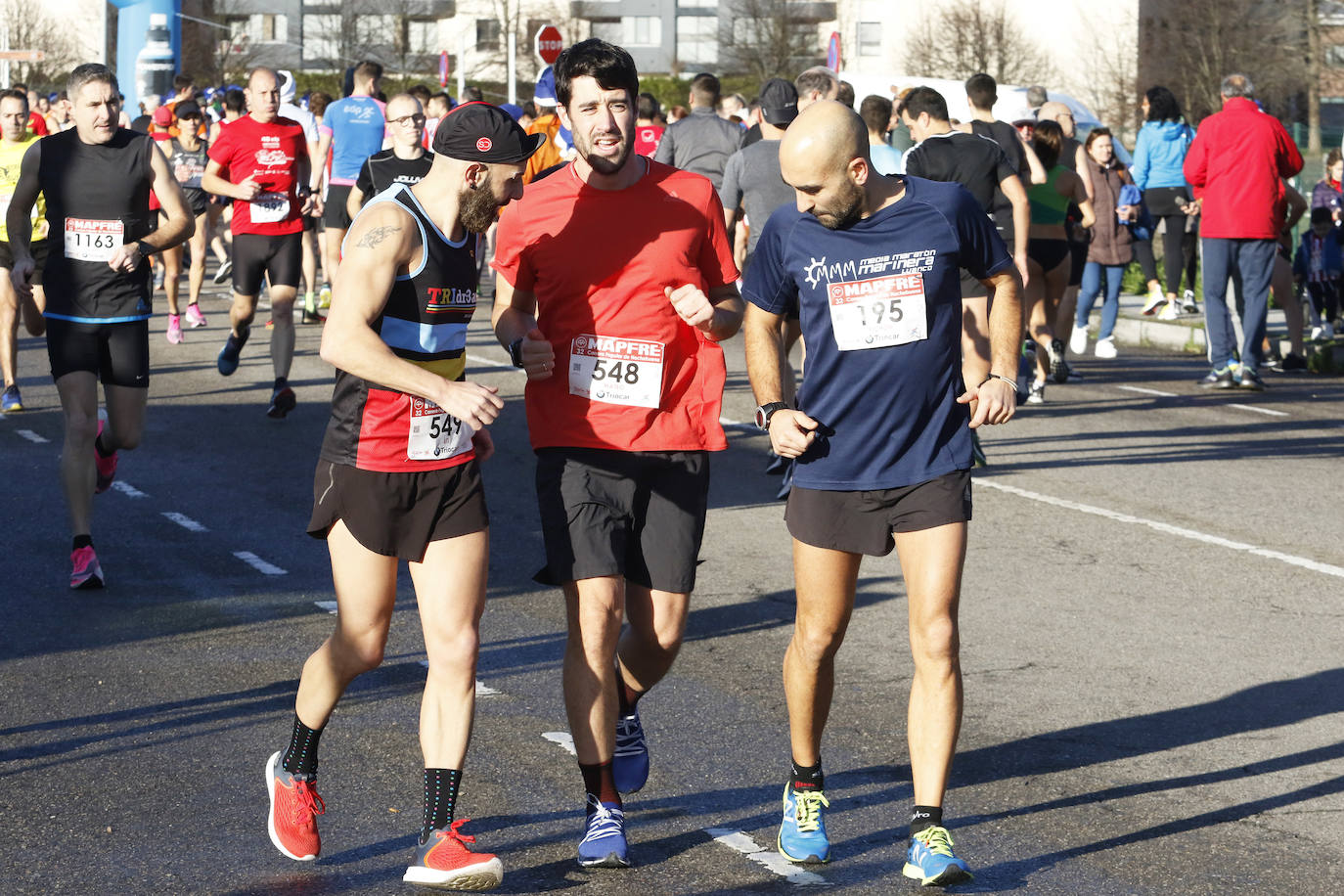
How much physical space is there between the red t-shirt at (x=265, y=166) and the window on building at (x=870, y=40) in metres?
55.6

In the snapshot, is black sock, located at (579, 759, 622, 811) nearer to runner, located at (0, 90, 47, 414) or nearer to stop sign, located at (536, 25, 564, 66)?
runner, located at (0, 90, 47, 414)

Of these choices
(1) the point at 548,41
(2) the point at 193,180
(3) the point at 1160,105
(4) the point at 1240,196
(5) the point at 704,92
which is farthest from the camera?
(1) the point at 548,41

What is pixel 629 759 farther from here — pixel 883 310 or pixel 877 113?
pixel 877 113

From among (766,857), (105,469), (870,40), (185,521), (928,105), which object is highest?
(870,40)

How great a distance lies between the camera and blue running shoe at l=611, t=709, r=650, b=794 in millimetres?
5078

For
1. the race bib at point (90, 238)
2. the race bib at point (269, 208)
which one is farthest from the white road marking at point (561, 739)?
the race bib at point (269, 208)

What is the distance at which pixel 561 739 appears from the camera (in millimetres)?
5816

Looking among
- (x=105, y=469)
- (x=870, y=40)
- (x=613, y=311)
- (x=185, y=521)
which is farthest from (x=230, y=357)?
(x=870, y=40)

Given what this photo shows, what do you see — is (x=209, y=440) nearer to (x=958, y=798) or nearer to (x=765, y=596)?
(x=765, y=596)

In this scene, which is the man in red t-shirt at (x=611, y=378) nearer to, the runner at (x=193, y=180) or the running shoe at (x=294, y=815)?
the running shoe at (x=294, y=815)

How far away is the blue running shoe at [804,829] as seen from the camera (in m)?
4.74

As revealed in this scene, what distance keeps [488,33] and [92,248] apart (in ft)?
248

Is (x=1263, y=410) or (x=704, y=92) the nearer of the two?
(x=1263, y=410)

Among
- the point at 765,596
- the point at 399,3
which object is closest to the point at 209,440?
the point at 765,596
